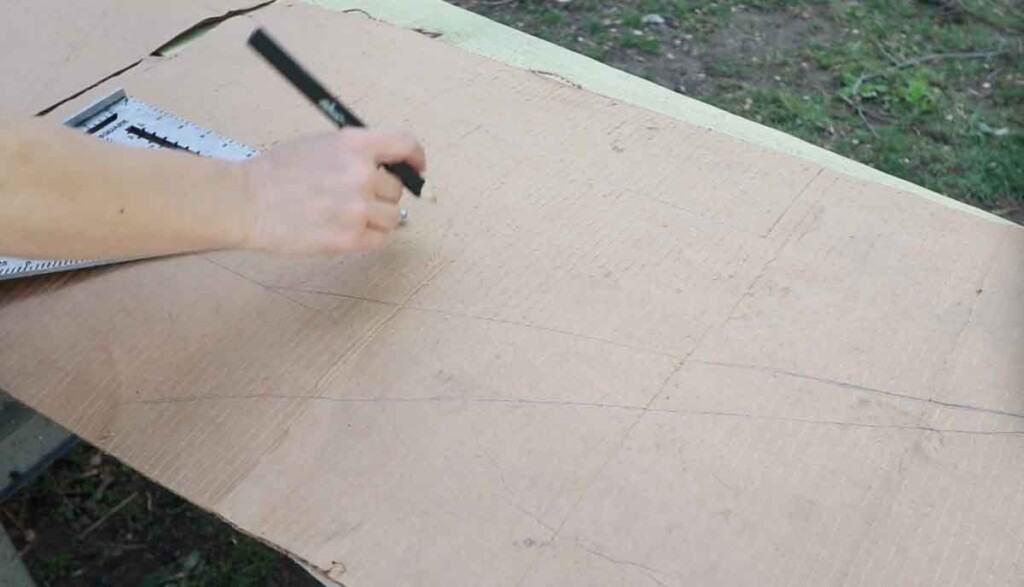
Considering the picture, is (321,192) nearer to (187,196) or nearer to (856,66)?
(187,196)

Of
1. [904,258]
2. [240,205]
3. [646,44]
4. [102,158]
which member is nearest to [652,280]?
[904,258]

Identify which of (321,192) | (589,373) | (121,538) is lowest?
(121,538)

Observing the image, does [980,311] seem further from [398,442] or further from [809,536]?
[398,442]

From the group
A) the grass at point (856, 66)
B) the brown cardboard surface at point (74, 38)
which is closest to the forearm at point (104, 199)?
the brown cardboard surface at point (74, 38)

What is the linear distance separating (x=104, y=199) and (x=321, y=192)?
0.16 m

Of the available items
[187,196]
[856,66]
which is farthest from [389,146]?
[856,66]

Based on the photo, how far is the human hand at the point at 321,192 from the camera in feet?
2.44

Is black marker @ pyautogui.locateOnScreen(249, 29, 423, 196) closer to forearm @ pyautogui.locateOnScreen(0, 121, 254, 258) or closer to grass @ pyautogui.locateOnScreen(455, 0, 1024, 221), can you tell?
forearm @ pyautogui.locateOnScreen(0, 121, 254, 258)

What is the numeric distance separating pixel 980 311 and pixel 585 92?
0.46m

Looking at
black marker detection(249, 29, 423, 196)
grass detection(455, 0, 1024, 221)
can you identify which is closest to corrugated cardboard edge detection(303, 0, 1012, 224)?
black marker detection(249, 29, 423, 196)

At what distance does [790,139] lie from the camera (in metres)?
1.05

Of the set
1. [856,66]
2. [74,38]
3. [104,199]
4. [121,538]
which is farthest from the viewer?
[856,66]

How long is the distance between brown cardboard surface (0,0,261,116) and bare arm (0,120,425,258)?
362 millimetres

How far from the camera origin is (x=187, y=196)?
27.6 inches
